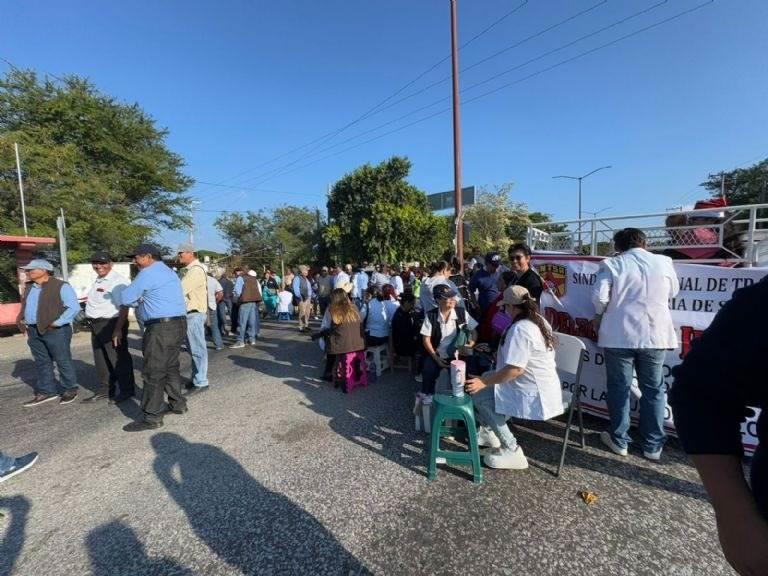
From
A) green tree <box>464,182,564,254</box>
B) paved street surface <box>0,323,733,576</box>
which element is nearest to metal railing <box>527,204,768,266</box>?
paved street surface <box>0,323,733,576</box>

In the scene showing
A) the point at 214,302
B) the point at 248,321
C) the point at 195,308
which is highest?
the point at 195,308

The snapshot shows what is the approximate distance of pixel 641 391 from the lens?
312cm

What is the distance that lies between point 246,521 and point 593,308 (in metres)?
3.44

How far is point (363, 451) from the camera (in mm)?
3393

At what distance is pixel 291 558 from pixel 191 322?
3571 mm

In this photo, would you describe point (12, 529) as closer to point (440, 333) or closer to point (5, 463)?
point (5, 463)

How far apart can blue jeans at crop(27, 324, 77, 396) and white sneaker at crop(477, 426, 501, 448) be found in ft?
16.3

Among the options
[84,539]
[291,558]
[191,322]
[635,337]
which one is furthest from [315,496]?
[191,322]

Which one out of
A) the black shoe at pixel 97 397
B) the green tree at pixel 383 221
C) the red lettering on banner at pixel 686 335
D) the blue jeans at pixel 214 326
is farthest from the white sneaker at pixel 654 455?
the green tree at pixel 383 221

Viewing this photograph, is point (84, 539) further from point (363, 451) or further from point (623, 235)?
point (623, 235)

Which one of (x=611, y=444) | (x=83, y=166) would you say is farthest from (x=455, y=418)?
(x=83, y=166)

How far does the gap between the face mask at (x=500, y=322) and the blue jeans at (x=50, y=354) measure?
511 centimetres

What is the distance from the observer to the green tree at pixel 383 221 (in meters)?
22.3

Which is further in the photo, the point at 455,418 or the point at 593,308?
the point at 593,308
